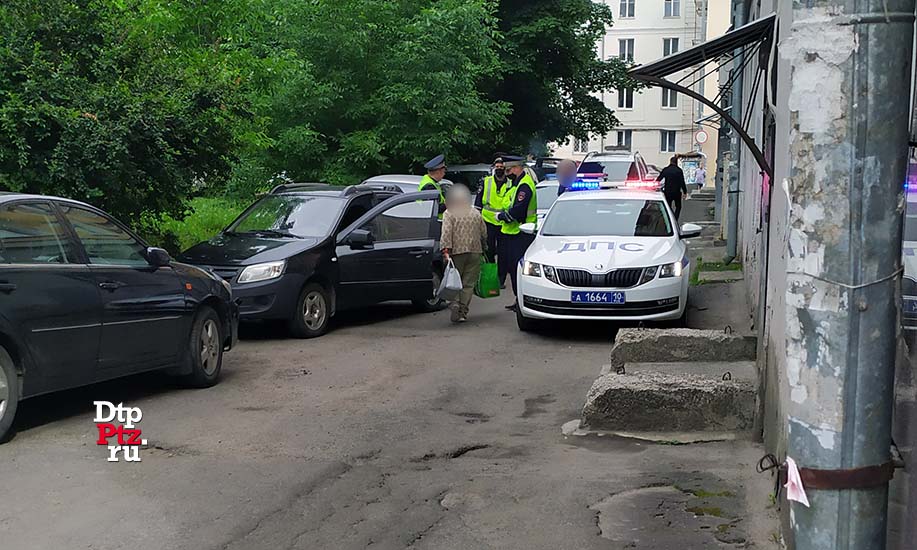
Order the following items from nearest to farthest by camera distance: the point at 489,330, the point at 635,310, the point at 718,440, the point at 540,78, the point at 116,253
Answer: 1. the point at 718,440
2. the point at 116,253
3. the point at 635,310
4. the point at 489,330
5. the point at 540,78

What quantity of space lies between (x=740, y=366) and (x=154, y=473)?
4620mm

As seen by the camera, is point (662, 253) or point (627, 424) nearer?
point (627, 424)

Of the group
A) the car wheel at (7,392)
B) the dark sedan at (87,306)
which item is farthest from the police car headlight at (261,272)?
the car wheel at (7,392)

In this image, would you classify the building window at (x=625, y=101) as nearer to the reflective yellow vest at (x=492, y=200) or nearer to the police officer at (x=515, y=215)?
the reflective yellow vest at (x=492, y=200)

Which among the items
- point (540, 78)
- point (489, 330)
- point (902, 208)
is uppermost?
point (540, 78)

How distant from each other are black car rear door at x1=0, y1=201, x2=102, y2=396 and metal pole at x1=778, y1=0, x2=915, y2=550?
565 centimetres

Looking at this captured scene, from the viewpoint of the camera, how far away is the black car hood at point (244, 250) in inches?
452

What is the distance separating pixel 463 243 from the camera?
12.8 metres

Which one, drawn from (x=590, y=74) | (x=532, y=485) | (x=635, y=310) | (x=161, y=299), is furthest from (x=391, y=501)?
(x=590, y=74)

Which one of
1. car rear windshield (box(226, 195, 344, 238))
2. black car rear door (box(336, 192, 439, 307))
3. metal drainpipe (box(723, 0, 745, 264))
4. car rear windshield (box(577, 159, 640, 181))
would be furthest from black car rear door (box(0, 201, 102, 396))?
car rear windshield (box(577, 159, 640, 181))

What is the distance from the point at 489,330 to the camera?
12.4m

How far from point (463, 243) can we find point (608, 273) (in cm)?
223

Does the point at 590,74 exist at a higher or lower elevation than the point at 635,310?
higher

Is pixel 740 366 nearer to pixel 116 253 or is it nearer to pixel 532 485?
pixel 532 485
